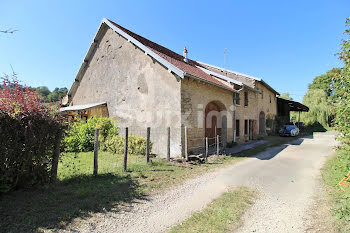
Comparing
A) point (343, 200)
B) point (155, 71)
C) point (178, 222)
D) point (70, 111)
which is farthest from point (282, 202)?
point (70, 111)

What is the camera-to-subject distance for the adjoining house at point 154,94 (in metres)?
9.81

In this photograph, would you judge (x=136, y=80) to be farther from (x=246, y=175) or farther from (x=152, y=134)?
(x=246, y=175)

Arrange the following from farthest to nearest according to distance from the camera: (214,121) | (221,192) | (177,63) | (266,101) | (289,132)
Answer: (266,101), (289,132), (214,121), (177,63), (221,192)

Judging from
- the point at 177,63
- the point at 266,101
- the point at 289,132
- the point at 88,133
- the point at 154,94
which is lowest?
the point at 289,132

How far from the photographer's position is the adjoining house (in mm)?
9812

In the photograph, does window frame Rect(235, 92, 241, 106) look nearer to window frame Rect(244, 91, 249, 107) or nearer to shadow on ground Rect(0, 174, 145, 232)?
window frame Rect(244, 91, 249, 107)

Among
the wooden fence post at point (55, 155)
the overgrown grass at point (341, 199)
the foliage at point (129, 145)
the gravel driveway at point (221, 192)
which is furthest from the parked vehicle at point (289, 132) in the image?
the wooden fence post at point (55, 155)

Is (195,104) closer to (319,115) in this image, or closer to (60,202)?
(60,202)

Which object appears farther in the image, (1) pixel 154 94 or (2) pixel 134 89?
(2) pixel 134 89

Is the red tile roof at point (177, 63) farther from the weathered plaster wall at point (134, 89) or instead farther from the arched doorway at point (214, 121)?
the arched doorway at point (214, 121)

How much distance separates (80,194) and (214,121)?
9.90 meters

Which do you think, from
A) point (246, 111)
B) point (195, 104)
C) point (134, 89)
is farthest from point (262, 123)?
point (134, 89)

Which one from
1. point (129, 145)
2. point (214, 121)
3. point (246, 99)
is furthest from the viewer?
point (246, 99)

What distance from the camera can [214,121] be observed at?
42.2 feet
